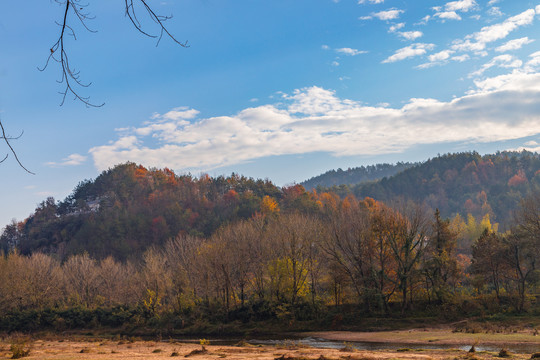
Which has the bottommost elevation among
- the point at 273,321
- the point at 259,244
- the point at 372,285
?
the point at 273,321

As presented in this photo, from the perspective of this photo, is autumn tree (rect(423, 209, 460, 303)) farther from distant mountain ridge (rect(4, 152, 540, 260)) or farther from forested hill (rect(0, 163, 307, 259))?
forested hill (rect(0, 163, 307, 259))

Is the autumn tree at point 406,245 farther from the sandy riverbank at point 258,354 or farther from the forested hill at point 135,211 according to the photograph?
the forested hill at point 135,211

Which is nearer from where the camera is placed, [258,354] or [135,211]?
[258,354]

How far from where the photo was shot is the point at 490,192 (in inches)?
7559

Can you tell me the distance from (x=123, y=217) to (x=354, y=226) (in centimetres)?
10093

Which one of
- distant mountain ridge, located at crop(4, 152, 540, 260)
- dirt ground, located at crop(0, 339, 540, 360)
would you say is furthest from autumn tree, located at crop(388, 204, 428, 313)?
distant mountain ridge, located at crop(4, 152, 540, 260)

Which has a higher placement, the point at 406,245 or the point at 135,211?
the point at 135,211

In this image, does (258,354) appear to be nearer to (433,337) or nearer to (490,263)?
(433,337)

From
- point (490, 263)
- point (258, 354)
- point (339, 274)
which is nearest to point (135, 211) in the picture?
point (339, 274)

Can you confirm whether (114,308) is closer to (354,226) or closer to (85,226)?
(354,226)

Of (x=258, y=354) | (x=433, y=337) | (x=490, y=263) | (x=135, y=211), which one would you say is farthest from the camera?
(x=135, y=211)

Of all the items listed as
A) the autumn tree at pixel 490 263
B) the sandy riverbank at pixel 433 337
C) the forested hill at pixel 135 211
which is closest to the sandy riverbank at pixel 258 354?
the sandy riverbank at pixel 433 337

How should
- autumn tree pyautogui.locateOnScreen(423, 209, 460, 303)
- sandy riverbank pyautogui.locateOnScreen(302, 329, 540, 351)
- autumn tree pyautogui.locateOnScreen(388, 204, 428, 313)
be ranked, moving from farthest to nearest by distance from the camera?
autumn tree pyautogui.locateOnScreen(388, 204, 428, 313)
autumn tree pyautogui.locateOnScreen(423, 209, 460, 303)
sandy riverbank pyautogui.locateOnScreen(302, 329, 540, 351)

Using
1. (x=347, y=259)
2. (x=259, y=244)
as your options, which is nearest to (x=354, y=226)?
(x=347, y=259)
